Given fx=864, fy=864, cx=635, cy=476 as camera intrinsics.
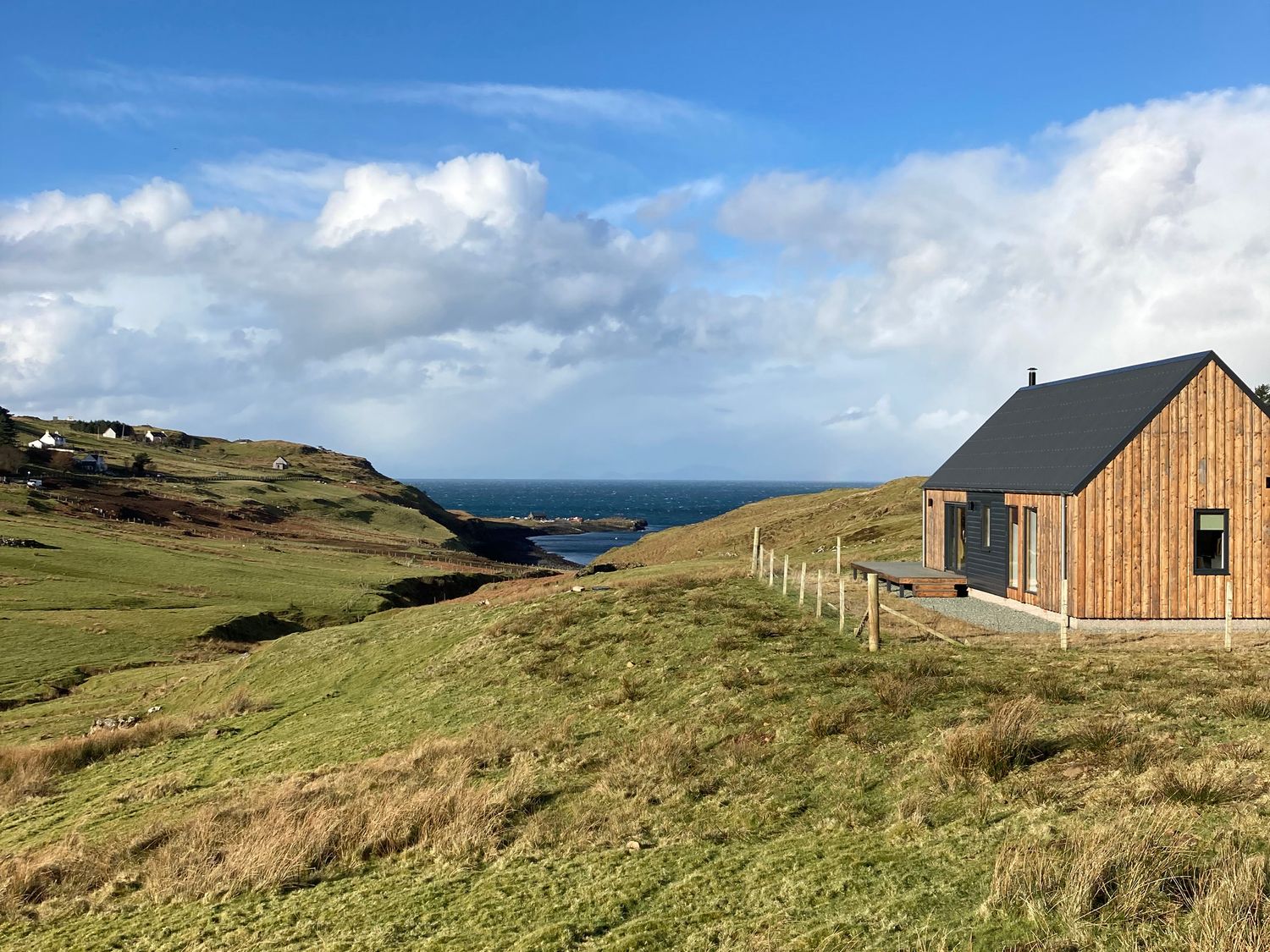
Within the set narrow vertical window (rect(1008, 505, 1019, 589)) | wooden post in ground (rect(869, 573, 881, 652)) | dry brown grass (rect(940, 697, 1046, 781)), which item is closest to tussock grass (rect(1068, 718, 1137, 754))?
dry brown grass (rect(940, 697, 1046, 781))

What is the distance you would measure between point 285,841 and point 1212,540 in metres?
28.9

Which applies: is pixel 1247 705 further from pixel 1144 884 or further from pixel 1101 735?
pixel 1144 884

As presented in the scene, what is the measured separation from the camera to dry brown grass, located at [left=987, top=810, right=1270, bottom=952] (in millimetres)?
7715

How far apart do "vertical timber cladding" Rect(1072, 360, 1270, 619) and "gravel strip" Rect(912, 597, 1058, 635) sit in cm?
151

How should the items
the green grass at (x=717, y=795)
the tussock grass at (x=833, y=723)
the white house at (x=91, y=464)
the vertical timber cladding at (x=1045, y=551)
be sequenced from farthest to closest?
the white house at (x=91, y=464) < the vertical timber cladding at (x=1045, y=551) < the tussock grass at (x=833, y=723) < the green grass at (x=717, y=795)

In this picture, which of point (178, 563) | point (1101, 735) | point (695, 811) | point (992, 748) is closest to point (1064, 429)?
point (1101, 735)

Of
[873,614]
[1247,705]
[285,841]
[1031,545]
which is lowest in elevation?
[285,841]

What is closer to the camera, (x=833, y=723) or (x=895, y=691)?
(x=833, y=723)

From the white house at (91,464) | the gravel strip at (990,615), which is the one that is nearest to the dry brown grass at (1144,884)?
the gravel strip at (990,615)

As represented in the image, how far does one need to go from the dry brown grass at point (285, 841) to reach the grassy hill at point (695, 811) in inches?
2.0

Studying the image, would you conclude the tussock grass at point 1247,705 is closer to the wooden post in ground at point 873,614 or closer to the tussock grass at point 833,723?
the tussock grass at point 833,723

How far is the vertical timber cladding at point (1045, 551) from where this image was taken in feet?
93.5

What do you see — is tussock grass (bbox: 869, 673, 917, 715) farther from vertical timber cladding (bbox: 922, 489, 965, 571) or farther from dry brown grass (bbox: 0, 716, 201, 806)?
vertical timber cladding (bbox: 922, 489, 965, 571)

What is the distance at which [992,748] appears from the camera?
1298 cm
